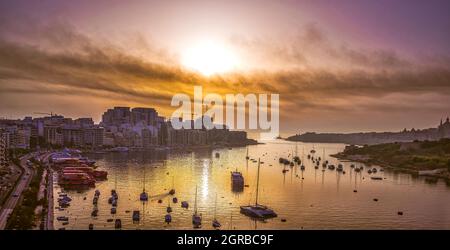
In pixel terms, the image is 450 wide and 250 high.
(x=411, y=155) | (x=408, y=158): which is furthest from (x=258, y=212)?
(x=411, y=155)

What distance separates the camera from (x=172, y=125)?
32.6 metres

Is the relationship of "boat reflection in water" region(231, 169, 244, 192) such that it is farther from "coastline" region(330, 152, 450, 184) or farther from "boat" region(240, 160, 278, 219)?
"coastline" region(330, 152, 450, 184)

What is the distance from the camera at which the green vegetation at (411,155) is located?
1477 cm

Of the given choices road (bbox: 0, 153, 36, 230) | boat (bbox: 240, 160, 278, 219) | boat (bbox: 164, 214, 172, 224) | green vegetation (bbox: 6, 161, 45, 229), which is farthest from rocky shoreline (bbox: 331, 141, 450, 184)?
road (bbox: 0, 153, 36, 230)

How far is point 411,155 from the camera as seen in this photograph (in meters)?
17.5

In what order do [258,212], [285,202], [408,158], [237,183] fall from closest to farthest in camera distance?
1. [258,212]
2. [285,202]
3. [237,183]
4. [408,158]

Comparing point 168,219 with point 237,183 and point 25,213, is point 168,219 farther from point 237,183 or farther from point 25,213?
point 237,183

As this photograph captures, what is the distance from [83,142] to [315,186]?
18.3 metres

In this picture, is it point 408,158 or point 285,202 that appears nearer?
point 285,202

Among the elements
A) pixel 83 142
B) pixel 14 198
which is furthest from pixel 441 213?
pixel 83 142

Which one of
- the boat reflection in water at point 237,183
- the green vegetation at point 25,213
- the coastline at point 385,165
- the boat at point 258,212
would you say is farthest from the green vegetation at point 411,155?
the green vegetation at point 25,213

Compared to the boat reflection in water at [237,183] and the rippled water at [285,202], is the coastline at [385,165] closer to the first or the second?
the rippled water at [285,202]
